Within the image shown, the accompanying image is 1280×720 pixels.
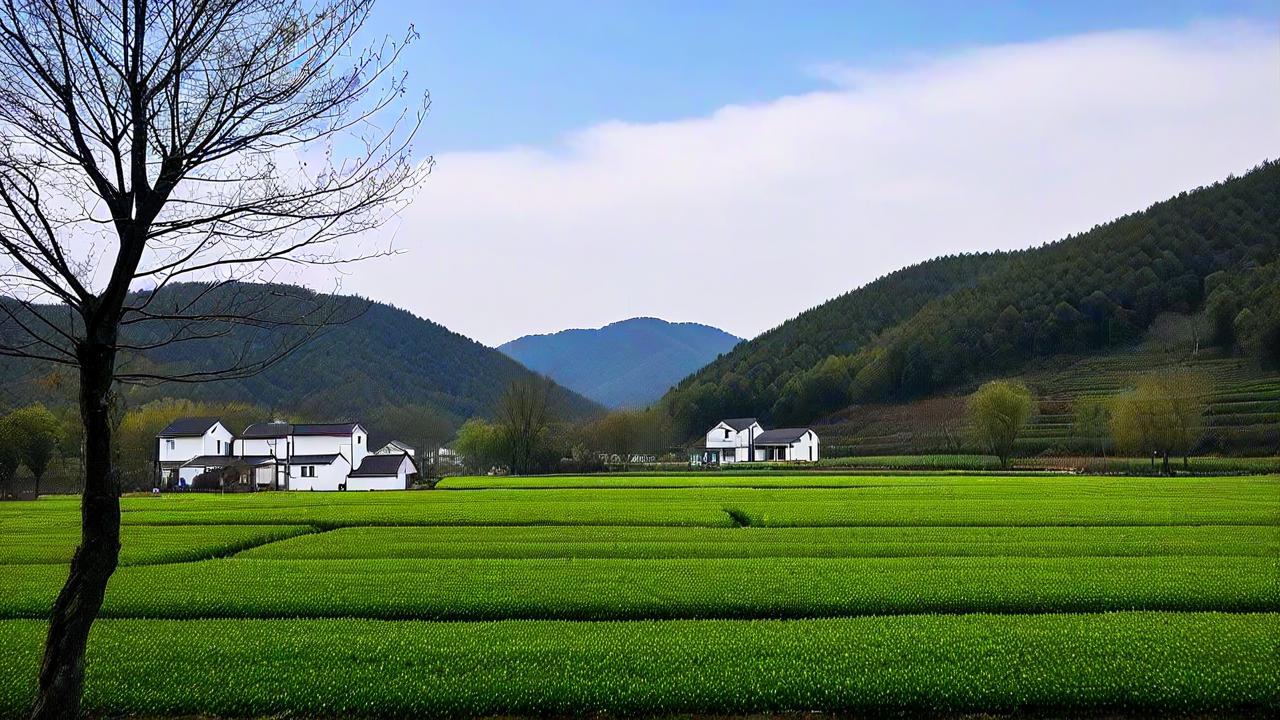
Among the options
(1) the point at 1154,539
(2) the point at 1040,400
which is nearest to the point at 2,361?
(1) the point at 1154,539

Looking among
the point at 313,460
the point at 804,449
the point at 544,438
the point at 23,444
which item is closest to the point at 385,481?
the point at 313,460

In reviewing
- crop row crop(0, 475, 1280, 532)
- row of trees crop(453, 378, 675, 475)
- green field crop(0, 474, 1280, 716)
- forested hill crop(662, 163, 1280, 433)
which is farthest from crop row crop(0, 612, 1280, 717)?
forested hill crop(662, 163, 1280, 433)

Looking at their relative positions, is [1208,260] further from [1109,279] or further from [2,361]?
Result: [2,361]

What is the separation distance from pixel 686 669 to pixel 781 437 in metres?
126

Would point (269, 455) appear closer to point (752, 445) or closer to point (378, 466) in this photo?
point (378, 466)

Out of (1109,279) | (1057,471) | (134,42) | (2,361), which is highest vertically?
(1109,279)

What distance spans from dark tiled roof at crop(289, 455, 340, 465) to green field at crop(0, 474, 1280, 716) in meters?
61.9

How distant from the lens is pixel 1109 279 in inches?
6900

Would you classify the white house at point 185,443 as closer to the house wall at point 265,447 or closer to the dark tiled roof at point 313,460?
the house wall at point 265,447

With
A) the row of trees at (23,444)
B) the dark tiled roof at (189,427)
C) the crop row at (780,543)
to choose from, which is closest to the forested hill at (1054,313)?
the dark tiled roof at (189,427)

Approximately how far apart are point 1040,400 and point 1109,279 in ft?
180

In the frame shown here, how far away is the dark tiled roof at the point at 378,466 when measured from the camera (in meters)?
92.1

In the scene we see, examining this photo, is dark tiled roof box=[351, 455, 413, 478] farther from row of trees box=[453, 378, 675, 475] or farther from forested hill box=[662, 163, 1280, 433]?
forested hill box=[662, 163, 1280, 433]

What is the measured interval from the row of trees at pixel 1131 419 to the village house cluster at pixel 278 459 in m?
63.3
